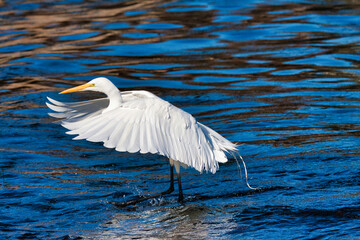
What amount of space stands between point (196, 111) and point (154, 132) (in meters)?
4.09

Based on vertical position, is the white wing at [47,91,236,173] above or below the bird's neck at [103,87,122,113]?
below

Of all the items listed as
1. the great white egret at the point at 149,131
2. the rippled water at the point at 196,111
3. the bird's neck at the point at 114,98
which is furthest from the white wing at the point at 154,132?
the rippled water at the point at 196,111

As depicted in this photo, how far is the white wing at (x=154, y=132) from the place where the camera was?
18.7 feet

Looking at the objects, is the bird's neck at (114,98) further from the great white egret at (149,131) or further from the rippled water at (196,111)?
the rippled water at (196,111)

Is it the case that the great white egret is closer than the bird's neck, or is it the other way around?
the great white egret

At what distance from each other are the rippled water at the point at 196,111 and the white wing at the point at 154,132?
60 centimetres

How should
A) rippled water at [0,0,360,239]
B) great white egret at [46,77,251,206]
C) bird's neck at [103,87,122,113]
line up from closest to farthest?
great white egret at [46,77,251,206] → rippled water at [0,0,360,239] → bird's neck at [103,87,122,113]

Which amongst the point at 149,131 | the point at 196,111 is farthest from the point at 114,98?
the point at 196,111

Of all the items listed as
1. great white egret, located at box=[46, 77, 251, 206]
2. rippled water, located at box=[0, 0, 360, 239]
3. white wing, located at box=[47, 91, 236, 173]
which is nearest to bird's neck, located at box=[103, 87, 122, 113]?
great white egret, located at box=[46, 77, 251, 206]

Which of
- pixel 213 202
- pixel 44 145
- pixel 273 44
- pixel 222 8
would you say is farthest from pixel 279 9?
pixel 213 202

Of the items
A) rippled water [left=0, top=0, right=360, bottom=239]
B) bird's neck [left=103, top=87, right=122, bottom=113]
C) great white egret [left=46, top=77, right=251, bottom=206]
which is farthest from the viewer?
bird's neck [left=103, top=87, right=122, bottom=113]

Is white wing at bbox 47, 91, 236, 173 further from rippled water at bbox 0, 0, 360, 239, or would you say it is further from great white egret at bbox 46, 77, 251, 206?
rippled water at bbox 0, 0, 360, 239

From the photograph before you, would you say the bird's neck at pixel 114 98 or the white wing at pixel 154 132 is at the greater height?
the bird's neck at pixel 114 98

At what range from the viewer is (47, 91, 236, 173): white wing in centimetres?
571
